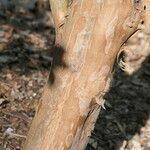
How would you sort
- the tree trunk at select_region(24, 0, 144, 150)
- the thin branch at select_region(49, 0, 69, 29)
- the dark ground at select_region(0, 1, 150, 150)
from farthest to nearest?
the dark ground at select_region(0, 1, 150, 150), the thin branch at select_region(49, 0, 69, 29), the tree trunk at select_region(24, 0, 144, 150)

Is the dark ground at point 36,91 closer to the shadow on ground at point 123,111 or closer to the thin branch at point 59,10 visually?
the shadow on ground at point 123,111

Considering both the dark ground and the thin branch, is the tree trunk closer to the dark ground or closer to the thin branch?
the thin branch

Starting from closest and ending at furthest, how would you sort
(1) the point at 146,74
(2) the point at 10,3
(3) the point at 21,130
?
1. (3) the point at 21,130
2. (1) the point at 146,74
3. (2) the point at 10,3

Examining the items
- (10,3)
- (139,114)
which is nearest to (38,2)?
(10,3)

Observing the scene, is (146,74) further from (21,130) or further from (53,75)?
(53,75)

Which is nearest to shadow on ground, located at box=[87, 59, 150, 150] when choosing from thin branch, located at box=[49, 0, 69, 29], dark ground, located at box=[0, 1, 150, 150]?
dark ground, located at box=[0, 1, 150, 150]
